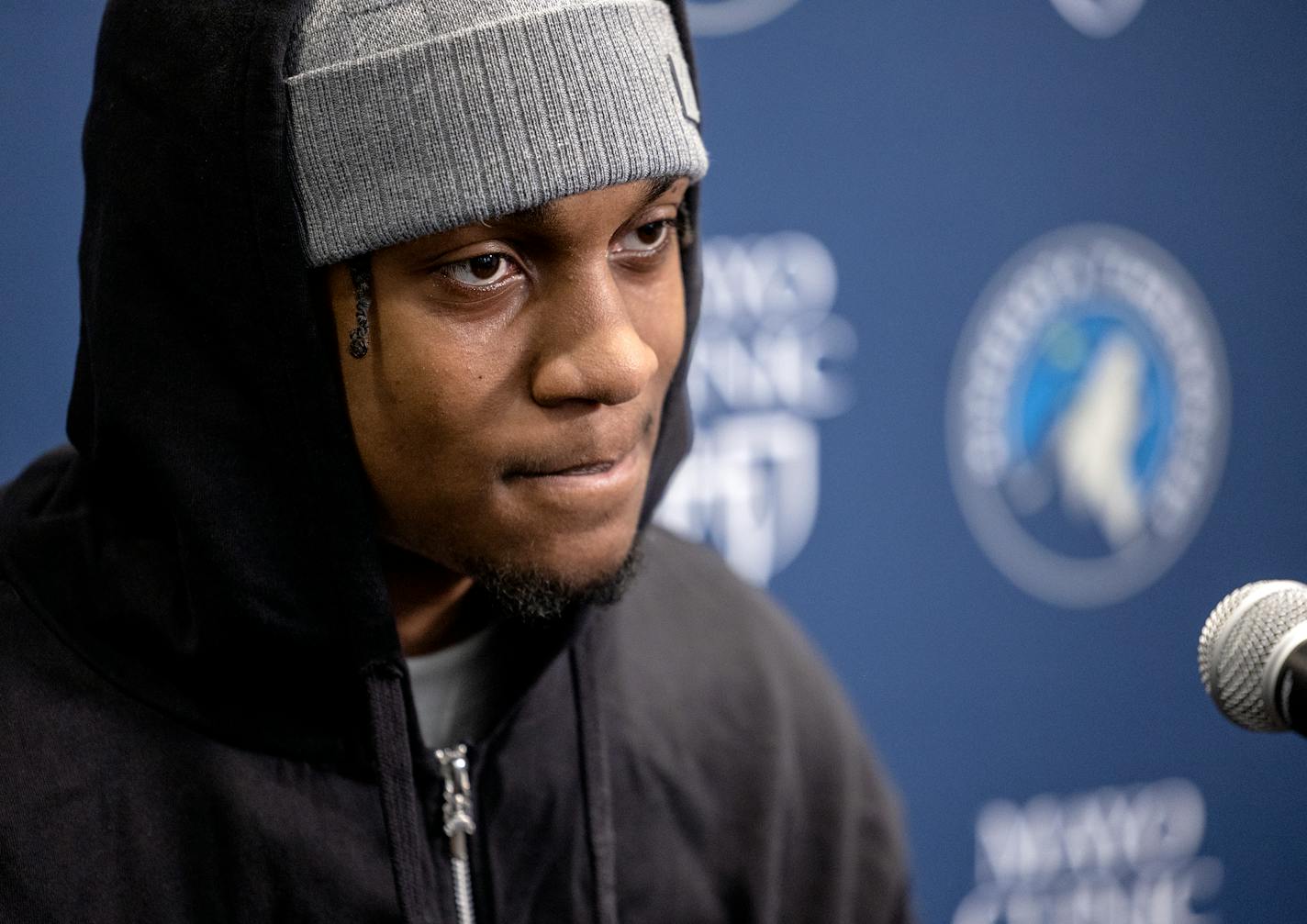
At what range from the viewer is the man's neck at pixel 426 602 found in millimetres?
919

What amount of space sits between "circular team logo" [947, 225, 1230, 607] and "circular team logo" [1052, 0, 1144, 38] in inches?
9.7

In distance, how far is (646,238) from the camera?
2.83 feet

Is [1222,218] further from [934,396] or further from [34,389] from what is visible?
[34,389]

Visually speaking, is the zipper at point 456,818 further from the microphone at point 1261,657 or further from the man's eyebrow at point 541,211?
the microphone at point 1261,657

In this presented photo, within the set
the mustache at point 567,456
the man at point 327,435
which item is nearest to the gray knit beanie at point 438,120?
the man at point 327,435

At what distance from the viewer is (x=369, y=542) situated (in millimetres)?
830

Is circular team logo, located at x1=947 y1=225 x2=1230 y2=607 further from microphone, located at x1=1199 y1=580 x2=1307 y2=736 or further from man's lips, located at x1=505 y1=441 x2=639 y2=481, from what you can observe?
microphone, located at x1=1199 y1=580 x2=1307 y2=736

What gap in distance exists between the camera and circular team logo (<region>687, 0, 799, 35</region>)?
1.50 meters

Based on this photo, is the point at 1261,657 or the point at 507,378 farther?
the point at 507,378

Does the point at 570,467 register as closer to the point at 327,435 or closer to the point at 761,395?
the point at 327,435

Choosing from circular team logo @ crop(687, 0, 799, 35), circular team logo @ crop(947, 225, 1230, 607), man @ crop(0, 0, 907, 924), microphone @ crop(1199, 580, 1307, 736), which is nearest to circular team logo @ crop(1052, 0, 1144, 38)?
circular team logo @ crop(947, 225, 1230, 607)

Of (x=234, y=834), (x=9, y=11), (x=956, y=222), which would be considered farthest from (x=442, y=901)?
(x=956, y=222)

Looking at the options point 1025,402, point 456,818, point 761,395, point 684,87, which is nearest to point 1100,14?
point 1025,402

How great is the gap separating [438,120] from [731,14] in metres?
0.83
